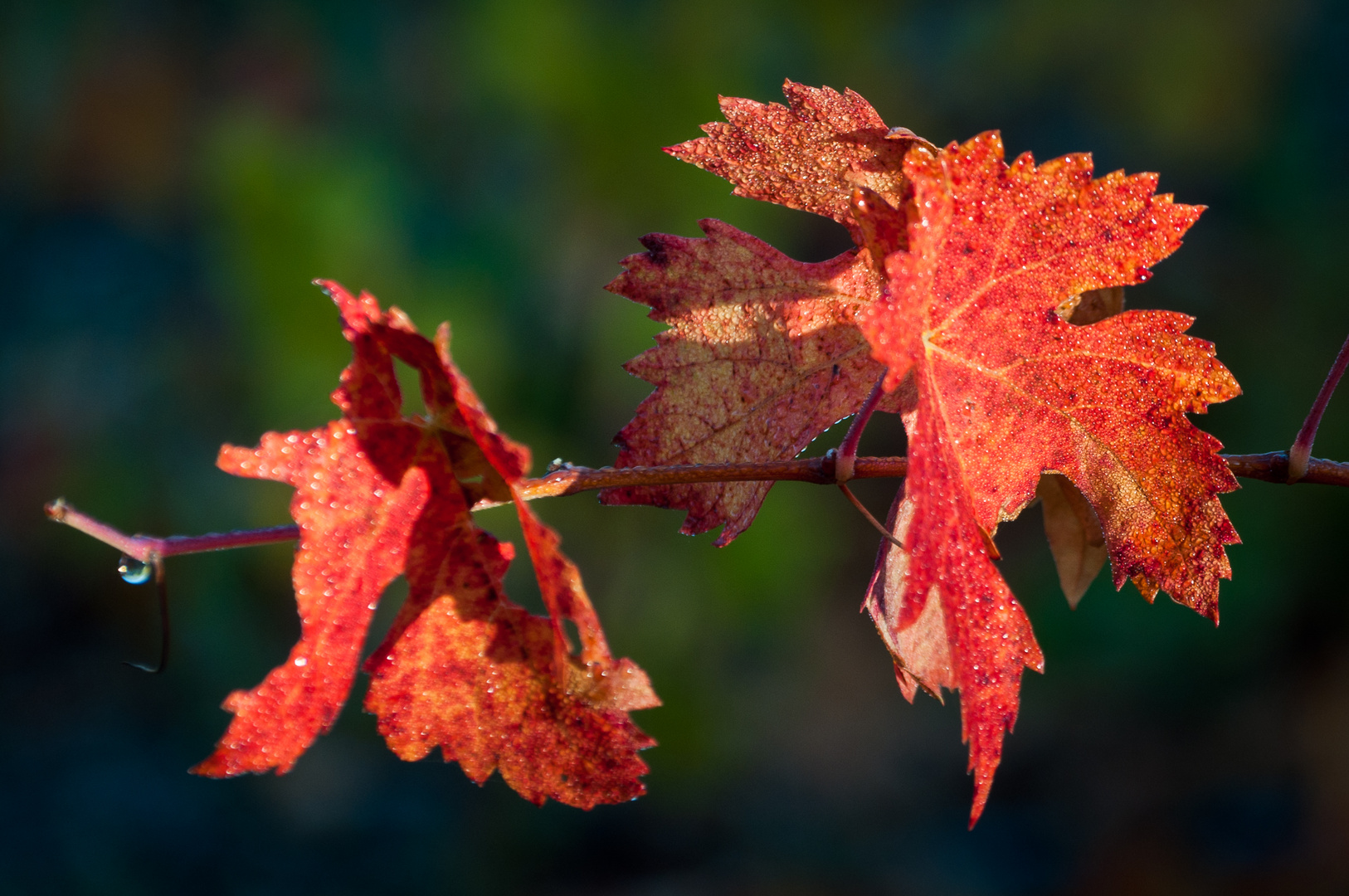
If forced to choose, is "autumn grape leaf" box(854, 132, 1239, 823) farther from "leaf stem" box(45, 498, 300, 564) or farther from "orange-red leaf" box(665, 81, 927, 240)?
"leaf stem" box(45, 498, 300, 564)

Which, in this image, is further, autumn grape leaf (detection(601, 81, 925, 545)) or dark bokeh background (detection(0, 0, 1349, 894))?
dark bokeh background (detection(0, 0, 1349, 894))

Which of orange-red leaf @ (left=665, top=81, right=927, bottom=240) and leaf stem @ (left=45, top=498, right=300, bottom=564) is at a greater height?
orange-red leaf @ (left=665, top=81, right=927, bottom=240)

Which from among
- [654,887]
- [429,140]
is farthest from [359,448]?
[429,140]

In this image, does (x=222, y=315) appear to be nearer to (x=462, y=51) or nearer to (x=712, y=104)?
(x=462, y=51)

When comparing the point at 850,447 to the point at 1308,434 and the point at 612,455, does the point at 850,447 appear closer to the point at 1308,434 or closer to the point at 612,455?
the point at 1308,434

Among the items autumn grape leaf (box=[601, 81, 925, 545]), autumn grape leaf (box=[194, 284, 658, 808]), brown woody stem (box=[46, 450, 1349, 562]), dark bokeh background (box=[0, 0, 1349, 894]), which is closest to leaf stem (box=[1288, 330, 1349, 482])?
brown woody stem (box=[46, 450, 1349, 562])

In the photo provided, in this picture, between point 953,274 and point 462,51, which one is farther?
point 462,51

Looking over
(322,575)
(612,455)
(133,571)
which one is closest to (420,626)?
(322,575)
